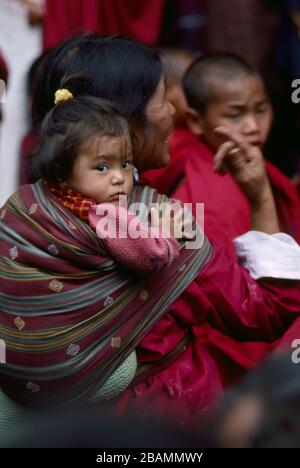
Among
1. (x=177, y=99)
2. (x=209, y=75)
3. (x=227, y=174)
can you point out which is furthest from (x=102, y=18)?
(x=227, y=174)

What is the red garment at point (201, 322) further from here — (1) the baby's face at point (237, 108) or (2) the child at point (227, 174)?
(1) the baby's face at point (237, 108)

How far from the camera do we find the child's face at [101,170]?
2.04 meters

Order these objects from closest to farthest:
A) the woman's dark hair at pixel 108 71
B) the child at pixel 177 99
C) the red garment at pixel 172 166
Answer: the woman's dark hair at pixel 108 71 → the red garment at pixel 172 166 → the child at pixel 177 99

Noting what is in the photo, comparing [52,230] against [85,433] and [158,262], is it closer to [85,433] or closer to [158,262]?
[158,262]

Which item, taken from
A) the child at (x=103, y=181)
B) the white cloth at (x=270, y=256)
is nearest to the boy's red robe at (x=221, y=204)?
the white cloth at (x=270, y=256)

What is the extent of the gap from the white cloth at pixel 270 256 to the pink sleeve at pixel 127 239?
1.34 ft

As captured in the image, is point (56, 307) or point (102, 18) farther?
point (102, 18)

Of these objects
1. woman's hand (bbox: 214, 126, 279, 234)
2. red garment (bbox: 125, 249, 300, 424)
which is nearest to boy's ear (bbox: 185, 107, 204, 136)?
woman's hand (bbox: 214, 126, 279, 234)

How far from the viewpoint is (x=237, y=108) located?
360 centimetres

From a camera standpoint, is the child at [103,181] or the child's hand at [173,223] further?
the child's hand at [173,223]

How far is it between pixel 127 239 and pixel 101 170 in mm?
212

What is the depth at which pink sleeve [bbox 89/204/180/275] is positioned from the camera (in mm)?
1958

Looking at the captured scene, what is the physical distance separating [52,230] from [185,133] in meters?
1.97

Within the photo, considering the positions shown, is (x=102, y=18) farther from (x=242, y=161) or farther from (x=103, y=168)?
(x=103, y=168)
